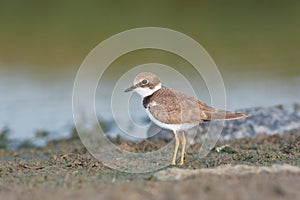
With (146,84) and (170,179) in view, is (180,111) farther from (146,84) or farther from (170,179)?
(170,179)

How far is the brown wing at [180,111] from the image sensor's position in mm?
8344

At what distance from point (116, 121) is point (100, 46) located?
7417mm

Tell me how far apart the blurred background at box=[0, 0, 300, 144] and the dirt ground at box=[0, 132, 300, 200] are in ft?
16.1

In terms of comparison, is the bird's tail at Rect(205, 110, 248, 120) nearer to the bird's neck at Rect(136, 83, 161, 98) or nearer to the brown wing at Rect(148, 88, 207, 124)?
the brown wing at Rect(148, 88, 207, 124)

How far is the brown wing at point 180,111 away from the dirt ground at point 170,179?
0.59 meters

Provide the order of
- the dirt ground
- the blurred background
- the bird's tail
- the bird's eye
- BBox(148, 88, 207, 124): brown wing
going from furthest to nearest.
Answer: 1. the blurred background
2. the bird's eye
3. the bird's tail
4. BBox(148, 88, 207, 124): brown wing
5. the dirt ground

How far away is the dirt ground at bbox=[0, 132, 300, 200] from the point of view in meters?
5.85

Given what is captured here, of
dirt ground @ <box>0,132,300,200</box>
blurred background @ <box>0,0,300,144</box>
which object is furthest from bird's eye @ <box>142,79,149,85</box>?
blurred background @ <box>0,0,300,144</box>

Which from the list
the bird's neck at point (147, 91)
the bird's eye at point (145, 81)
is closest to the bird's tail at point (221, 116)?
the bird's neck at point (147, 91)

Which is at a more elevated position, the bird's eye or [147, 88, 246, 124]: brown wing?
the bird's eye

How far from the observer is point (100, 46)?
818 inches

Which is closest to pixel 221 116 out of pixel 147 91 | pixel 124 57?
pixel 147 91

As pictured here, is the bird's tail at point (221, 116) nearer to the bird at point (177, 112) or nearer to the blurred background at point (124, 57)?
the bird at point (177, 112)

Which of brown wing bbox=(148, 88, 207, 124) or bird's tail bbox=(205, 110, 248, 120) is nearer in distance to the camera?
brown wing bbox=(148, 88, 207, 124)
